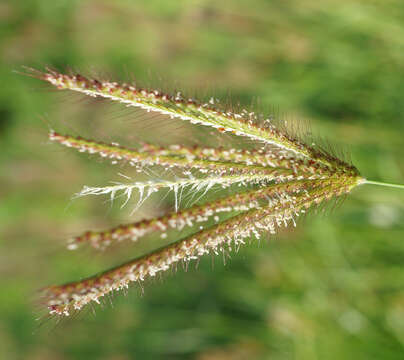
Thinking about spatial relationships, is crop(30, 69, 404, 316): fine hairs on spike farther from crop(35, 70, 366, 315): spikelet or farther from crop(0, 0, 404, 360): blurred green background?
crop(0, 0, 404, 360): blurred green background

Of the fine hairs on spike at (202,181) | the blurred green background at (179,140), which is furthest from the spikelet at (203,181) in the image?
the blurred green background at (179,140)

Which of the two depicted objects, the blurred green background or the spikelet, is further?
the blurred green background

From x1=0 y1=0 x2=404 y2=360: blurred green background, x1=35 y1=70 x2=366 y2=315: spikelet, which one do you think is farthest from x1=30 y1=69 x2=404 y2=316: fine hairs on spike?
x1=0 y1=0 x2=404 y2=360: blurred green background

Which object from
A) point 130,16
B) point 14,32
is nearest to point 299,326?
point 130,16

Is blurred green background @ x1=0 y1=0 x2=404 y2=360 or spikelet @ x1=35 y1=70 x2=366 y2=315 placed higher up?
spikelet @ x1=35 y1=70 x2=366 y2=315

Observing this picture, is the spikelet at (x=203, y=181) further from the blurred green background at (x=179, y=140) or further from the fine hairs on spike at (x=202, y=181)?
the blurred green background at (x=179, y=140)

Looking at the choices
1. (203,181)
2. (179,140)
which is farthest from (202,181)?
(179,140)
